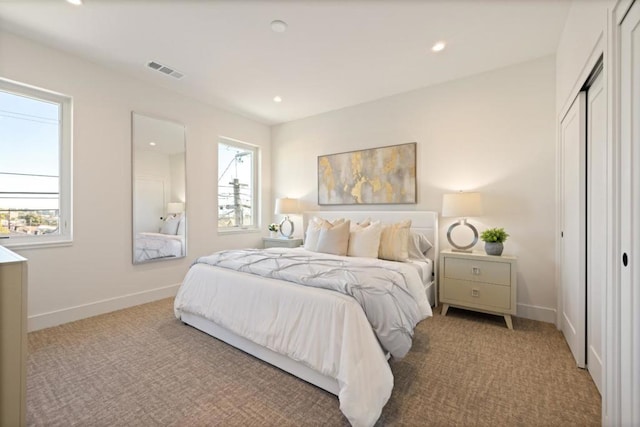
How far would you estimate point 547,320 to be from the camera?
2.81m

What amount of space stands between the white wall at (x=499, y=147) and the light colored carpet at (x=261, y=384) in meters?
0.84

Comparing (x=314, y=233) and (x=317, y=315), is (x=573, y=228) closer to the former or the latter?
(x=317, y=315)

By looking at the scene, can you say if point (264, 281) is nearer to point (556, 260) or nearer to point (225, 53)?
point (225, 53)

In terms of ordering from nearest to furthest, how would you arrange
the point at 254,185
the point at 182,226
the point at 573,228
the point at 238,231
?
the point at 573,228, the point at 182,226, the point at 238,231, the point at 254,185

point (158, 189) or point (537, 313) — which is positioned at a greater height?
point (158, 189)

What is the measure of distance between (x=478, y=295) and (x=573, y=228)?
1028 millimetres

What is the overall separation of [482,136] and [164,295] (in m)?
4.47

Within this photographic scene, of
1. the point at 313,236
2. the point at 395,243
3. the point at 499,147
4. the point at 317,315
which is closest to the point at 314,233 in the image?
the point at 313,236

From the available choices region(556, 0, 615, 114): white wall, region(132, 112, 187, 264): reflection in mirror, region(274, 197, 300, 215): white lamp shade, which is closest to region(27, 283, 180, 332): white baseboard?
region(132, 112, 187, 264): reflection in mirror

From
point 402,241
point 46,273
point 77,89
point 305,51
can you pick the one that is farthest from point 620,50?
point 46,273

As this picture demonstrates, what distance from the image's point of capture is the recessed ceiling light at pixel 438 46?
2629 mm

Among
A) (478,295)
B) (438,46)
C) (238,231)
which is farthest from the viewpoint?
(238,231)

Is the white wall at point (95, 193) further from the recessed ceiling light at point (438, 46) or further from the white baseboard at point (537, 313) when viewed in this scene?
the white baseboard at point (537, 313)

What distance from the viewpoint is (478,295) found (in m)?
2.79
